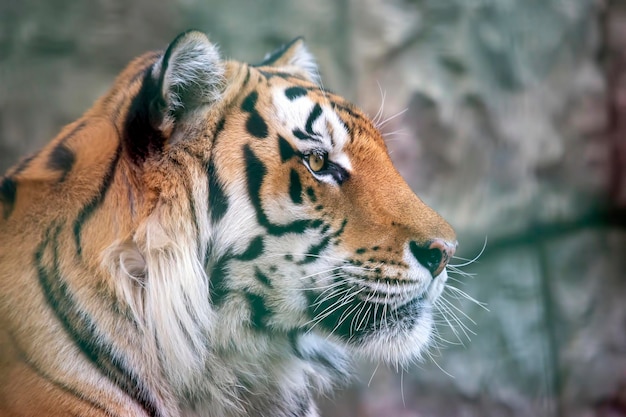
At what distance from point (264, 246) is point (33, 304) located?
12.5 inches

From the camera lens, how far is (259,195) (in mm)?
970

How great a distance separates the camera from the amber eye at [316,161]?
99 cm

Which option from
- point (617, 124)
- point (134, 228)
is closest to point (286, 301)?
point (134, 228)

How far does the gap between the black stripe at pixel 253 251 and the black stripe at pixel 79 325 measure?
0.21 metres

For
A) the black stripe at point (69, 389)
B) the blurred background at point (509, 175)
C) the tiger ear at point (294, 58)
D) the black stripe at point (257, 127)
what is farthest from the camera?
the blurred background at point (509, 175)

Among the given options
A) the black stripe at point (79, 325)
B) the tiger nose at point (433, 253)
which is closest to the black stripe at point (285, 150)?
the tiger nose at point (433, 253)

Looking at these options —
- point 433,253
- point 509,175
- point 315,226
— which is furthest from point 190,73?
point 509,175

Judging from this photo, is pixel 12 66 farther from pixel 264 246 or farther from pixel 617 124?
pixel 617 124

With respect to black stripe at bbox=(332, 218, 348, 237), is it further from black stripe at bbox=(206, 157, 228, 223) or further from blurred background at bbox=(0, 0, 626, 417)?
blurred background at bbox=(0, 0, 626, 417)

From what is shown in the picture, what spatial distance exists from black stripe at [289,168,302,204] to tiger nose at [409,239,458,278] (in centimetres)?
18

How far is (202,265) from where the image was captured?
3.13 ft

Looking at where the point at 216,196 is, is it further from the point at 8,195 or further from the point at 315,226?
the point at 8,195

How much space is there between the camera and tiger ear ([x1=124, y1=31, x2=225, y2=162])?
→ 2.94 feet

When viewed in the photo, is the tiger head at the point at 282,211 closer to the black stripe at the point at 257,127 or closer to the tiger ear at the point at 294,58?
the black stripe at the point at 257,127
